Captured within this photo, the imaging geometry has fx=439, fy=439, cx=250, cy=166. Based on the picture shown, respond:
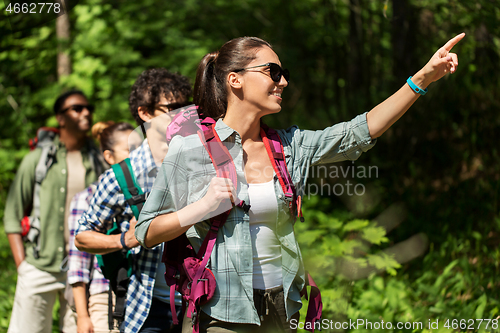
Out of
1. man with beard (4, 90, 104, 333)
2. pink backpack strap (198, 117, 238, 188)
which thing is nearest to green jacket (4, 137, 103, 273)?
man with beard (4, 90, 104, 333)

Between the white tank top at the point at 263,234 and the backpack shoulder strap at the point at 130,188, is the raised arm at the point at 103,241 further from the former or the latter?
the white tank top at the point at 263,234

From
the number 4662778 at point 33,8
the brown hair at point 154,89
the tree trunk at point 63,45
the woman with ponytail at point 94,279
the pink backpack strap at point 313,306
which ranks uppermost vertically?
the tree trunk at point 63,45

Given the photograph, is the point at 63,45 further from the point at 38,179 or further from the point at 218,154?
the point at 218,154

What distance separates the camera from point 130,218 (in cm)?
235

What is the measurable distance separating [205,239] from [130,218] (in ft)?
2.48

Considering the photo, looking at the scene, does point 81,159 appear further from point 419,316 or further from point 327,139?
point 419,316

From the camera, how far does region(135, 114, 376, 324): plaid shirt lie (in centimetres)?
173

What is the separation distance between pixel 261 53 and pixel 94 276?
5.51 feet

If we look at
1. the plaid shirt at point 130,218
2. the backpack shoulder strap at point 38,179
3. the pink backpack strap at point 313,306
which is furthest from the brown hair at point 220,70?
the backpack shoulder strap at point 38,179

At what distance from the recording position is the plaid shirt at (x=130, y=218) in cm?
224

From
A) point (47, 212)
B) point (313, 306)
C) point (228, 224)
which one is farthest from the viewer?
point (47, 212)

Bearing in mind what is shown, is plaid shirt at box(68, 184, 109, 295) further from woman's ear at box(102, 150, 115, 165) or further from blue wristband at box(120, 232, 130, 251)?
blue wristband at box(120, 232, 130, 251)

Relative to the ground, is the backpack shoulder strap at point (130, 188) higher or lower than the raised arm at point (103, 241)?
higher

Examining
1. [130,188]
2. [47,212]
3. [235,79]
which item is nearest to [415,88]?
[235,79]
